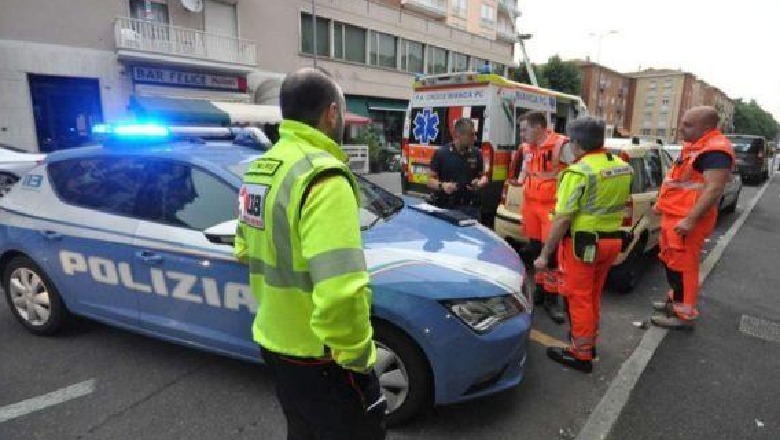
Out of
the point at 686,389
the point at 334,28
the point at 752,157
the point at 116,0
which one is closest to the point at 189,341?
the point at 686,389

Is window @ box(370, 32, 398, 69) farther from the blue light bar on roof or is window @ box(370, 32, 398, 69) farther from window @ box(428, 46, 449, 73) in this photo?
the blue light bar on roof

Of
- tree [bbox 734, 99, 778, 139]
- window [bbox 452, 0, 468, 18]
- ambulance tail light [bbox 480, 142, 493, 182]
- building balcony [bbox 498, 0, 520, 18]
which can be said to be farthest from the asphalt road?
tree [bbox 734, 99, 778, 139]

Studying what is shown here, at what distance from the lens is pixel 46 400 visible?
9.78ft

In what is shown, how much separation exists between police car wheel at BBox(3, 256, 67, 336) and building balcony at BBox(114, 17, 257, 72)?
578 inches

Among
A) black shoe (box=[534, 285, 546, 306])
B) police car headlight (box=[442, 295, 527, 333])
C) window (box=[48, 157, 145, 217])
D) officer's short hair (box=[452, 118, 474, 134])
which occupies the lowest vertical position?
black shoe (box=[534, 285, 546, 306])

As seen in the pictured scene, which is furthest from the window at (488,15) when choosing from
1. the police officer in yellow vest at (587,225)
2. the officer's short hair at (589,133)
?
the police officer in yellow vest at (587,225)

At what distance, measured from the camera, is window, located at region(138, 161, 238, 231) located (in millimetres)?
2994

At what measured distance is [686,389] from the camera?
329cm

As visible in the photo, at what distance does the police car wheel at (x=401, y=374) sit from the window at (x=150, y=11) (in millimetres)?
17763

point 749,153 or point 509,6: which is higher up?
point 509,6

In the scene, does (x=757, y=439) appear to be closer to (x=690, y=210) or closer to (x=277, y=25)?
(x=690, y=210)

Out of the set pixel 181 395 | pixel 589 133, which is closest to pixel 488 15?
pixel 589 133

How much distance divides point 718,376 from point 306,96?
3551mm

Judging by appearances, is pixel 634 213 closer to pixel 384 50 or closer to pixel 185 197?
pixel 185 197
